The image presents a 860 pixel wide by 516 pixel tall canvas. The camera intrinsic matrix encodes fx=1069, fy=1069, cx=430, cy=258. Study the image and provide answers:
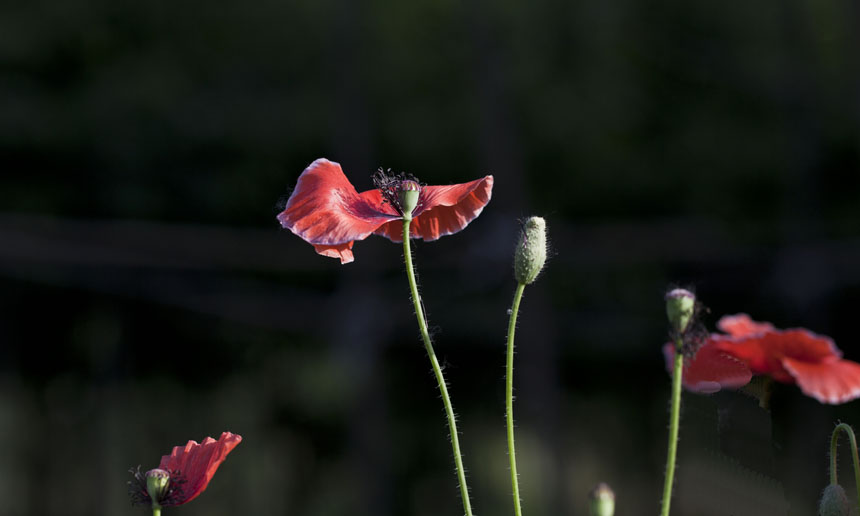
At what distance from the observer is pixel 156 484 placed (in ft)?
1.68

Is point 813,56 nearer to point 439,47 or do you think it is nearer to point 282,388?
point 439,47

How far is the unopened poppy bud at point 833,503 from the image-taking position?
0.48 metres

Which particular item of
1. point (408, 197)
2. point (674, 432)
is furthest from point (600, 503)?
point (408, 197)

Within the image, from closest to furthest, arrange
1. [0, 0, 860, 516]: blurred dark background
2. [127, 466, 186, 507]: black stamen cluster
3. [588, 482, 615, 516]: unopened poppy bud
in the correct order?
[588, 482, 615, 516]: unopened poppy bud < [127, 466, 186, 507]: black stamen cluster < [0, 0, 860, 516]: blurred dark background

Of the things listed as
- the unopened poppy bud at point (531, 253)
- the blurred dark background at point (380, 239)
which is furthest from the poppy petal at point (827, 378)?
the blurred dark background at point (380, 239)

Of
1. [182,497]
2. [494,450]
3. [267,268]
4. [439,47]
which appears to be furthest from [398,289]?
[182,497]

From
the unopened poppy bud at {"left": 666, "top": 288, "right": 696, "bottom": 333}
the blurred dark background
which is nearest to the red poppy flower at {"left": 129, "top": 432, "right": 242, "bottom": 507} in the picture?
the unopened poppy bud at {"left": 666, "top": 288, "right": 696, "bottom": 333}

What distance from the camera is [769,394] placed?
53 cm

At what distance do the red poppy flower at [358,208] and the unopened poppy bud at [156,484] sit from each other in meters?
0.13

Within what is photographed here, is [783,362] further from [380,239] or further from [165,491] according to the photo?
[380,239]

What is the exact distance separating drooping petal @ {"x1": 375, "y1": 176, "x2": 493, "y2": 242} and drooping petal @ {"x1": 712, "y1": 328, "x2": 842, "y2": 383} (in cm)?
14

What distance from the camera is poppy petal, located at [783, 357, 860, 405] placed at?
450mm

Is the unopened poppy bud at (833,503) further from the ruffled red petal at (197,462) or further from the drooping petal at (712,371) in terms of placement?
the ruffled red petal at (197,462)

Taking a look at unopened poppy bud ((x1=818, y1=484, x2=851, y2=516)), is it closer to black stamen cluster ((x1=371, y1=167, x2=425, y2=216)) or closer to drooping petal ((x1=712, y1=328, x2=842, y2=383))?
drooping petal ((x1=712, y1=328, x2=842, y2=383))
